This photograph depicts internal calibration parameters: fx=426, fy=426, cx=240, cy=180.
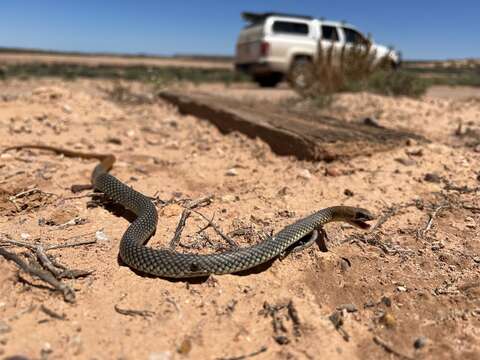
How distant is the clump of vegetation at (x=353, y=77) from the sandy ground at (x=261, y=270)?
128 inches

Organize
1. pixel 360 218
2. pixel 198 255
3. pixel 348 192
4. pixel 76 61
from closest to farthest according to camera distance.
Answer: pixel 198 255 → pixel 360 218 → pixel 348 192 → pixel 76 61

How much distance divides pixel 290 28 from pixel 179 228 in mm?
12540

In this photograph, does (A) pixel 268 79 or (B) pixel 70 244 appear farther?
(A) pixel 268 79

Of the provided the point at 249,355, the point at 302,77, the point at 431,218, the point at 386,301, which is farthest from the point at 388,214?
the point at 302,77

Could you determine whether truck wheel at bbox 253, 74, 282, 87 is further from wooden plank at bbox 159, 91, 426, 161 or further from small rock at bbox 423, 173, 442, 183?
small rock at bbox 423, 173, 442, 183

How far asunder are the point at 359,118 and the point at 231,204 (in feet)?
12.8

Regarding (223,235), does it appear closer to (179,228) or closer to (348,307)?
(179,228)

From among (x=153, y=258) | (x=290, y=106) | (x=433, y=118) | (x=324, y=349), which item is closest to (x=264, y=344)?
(x=324, y=349)

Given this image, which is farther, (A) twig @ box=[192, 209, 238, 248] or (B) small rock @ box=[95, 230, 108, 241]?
(B) small rock @ box=[95, 230, 108, 241]

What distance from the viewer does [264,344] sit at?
2.04 metres

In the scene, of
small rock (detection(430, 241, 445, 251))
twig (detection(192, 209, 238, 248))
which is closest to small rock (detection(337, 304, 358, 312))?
twig (detection(192, 209, 238, 248))

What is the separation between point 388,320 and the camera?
223 cm

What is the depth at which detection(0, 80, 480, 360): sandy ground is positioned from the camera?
Result: 2.04m

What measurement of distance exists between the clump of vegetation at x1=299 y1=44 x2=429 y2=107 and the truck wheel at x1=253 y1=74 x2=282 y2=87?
6.03 meters
